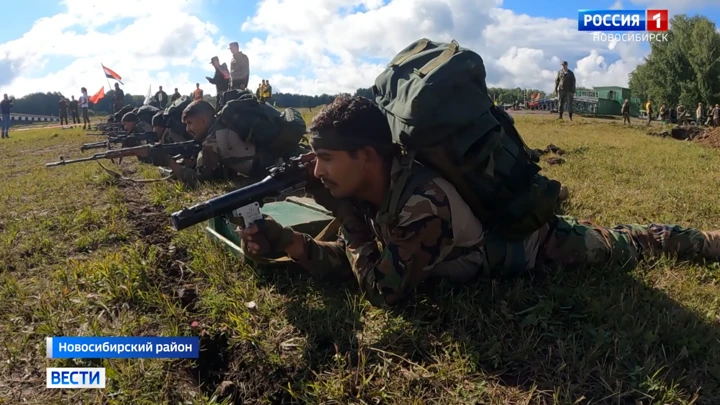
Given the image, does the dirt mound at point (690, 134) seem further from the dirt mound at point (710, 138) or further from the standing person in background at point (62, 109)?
the standing person in background at point (62, 109)

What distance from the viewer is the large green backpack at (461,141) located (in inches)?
93.7

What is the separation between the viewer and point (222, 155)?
21.2 feet

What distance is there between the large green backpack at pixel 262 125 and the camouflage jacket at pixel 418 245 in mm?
3863

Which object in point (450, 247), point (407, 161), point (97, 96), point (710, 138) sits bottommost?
point (450, 247)

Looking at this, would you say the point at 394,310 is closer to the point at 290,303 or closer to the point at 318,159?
the point at 290,303

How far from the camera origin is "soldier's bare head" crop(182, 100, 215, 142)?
680 cm

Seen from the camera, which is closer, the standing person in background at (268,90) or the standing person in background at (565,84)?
the standing person in background at (565,84)

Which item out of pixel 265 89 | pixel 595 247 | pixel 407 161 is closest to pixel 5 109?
pixel 265 89

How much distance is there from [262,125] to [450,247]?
4330mm

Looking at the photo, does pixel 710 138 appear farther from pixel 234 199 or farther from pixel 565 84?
pixel 234 199

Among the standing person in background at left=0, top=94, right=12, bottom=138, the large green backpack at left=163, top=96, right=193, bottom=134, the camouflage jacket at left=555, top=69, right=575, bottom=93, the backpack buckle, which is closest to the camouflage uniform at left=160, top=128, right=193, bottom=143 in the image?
the large green backpack at left=163, top=96, right=193, bottom=134

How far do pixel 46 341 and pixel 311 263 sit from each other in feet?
4.81

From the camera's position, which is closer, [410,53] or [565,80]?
[410,53]
